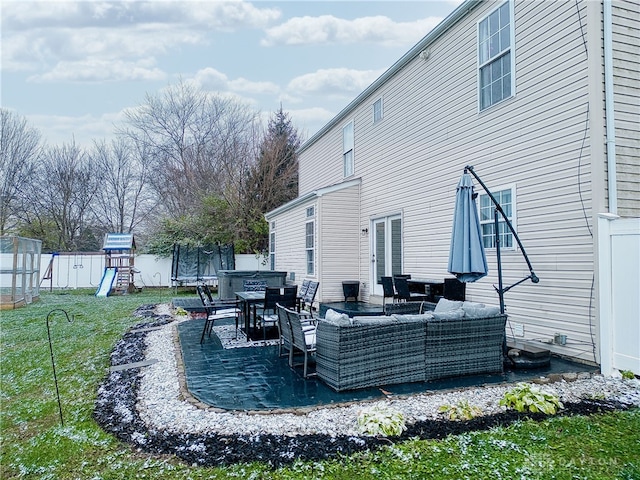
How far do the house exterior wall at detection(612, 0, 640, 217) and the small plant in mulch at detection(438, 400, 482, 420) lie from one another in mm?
3445

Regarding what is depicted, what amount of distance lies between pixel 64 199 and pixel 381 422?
25.1m

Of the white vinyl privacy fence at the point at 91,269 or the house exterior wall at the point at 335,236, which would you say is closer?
the house exterior wall at the point at 335,236

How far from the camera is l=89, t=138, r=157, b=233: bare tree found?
78.4 ft

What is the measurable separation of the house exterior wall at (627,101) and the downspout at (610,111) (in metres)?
0.11

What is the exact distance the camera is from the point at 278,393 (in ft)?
13.8

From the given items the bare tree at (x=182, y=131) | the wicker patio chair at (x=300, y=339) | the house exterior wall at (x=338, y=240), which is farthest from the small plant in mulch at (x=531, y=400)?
the bare tree at (x=182, y=131)

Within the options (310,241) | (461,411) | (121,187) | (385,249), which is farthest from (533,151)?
(121,187)

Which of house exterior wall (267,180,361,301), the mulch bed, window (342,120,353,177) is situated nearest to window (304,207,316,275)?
house exterior wall (267,180,361,301)

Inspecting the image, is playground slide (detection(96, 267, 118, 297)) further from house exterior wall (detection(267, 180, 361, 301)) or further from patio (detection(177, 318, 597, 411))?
patio (detection(177, 318, 597, 411))

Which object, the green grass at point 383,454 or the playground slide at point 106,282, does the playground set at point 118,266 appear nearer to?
the playground slide at point 106,282

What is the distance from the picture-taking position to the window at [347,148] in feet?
40.4

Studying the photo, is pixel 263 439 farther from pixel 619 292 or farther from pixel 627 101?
pixel 627 101

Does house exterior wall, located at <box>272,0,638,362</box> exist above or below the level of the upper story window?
below

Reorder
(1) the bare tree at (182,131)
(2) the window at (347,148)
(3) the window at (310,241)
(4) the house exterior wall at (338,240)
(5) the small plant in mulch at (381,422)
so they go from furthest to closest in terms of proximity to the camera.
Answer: (1) the bare tree at (182,131), (2) the window at (347,148), (3) the window at (310,241), (4) the house exterior wall at (338,240), (5) the small plant in mulch at (381,422)
